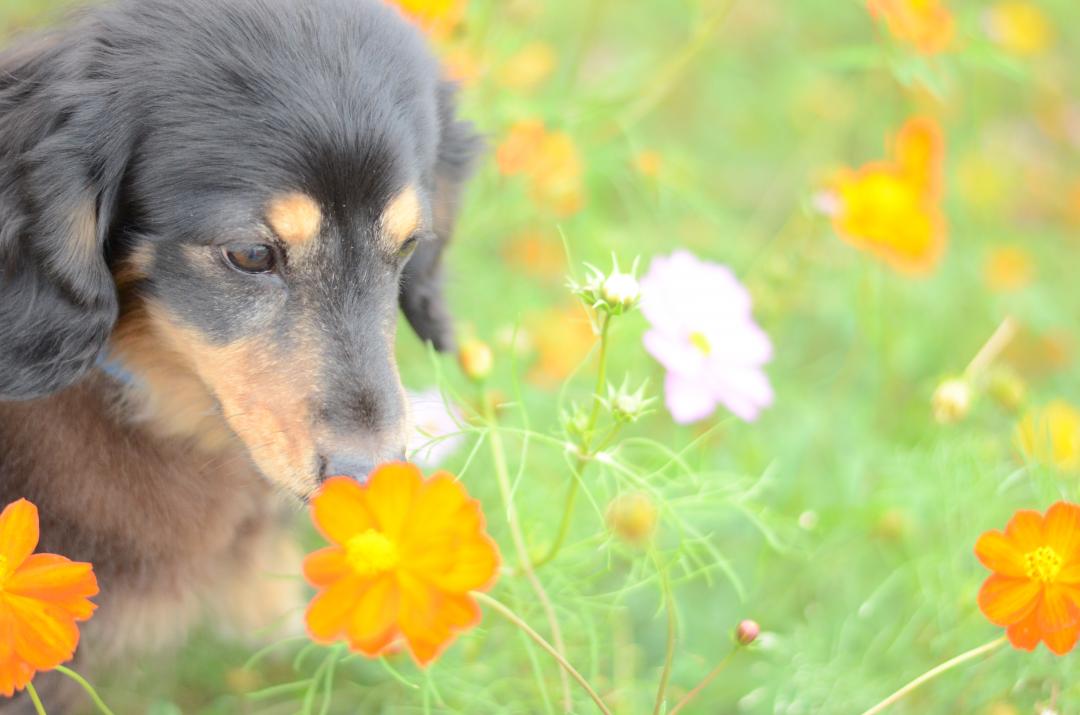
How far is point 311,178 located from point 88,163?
1.01ft

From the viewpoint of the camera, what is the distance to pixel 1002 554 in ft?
4.05

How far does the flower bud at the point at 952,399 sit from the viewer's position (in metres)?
1.73

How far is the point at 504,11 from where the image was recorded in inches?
102

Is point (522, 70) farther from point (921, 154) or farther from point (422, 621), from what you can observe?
point (422, 621)

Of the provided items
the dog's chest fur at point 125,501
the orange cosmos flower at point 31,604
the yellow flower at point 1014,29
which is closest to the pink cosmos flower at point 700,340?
the dog's chest fur at point 125,501

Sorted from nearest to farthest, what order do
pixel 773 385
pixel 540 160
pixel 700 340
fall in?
pixel 700 340
pixel 540 160
pixel 773 385

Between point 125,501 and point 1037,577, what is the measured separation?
131 centimetres

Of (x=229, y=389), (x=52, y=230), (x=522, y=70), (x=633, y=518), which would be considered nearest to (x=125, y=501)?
(x=229, y=389)

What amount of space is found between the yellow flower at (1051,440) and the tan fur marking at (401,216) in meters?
1.03

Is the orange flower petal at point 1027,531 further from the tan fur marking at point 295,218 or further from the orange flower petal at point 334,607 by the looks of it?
the tan fur marking at point 295,218

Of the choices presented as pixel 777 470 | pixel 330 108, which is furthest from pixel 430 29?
pixel 777 470

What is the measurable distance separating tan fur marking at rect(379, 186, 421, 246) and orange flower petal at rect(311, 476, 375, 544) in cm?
59

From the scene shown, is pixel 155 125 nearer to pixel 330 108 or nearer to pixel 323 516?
pixel 330 108

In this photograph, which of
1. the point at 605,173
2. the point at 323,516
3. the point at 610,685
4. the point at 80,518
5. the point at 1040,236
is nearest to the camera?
the point at 323,516
